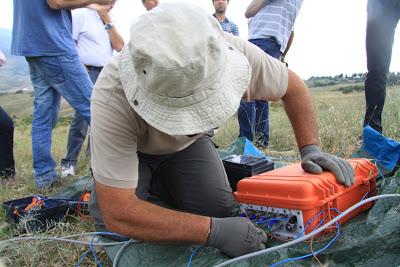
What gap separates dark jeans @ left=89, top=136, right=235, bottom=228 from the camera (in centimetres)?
225

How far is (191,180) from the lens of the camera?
90.7 inches

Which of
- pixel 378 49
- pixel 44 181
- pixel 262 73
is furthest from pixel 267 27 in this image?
pixel 44 181

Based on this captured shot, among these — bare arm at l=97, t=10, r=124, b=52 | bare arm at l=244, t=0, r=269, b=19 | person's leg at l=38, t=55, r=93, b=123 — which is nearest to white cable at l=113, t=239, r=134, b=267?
person's leg at l=38, t=55, r=93, b=123

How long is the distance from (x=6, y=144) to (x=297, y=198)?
280 cm

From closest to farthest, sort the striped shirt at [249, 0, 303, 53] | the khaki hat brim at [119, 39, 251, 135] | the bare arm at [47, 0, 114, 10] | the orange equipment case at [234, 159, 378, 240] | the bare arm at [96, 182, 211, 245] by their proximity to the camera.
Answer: the khaki hat brim at [119, 39, 251, 135] → the bare arm at [96, 182, 211, 245] → the orange equipment case at [234, 159, 378, 240] → the bare arm at [47, 0, 114, 10] → the striped shirt at [249, 0, 303, 53]

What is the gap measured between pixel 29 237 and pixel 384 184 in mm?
1909

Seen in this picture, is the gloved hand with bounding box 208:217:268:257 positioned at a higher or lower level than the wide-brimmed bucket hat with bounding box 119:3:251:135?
lower

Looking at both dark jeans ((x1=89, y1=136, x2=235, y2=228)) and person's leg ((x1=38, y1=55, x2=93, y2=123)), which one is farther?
person's leg ((x1=38, y1=55, x2=93, y2=123))

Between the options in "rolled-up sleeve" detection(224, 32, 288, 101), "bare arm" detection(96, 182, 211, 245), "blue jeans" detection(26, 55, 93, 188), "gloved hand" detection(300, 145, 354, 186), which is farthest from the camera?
"blue jeans" detection(26, 55, 93, 188)

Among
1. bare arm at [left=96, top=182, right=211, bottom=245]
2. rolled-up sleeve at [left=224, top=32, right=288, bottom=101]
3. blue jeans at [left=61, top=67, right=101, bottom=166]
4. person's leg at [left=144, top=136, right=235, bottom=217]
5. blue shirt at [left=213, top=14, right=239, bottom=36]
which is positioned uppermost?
rolled-up sleeve at [left=224, top=32, right=288, bottom=101]

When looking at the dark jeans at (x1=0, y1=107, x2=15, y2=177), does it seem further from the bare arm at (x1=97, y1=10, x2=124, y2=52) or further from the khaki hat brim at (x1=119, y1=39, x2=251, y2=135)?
the khaki hat brim at (x1=119, y1=39, x2=251, y2=135)

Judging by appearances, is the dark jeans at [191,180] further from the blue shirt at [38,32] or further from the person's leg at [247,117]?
the person's leg at [247,117]

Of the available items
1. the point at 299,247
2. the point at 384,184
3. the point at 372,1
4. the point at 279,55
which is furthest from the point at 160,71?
the point at 279,55

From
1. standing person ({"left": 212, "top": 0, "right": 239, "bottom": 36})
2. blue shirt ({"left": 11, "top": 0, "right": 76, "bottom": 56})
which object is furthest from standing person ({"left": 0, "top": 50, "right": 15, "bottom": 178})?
standing person ({"left": 212, "top": 0, "right": 239, "bottom": 36})
